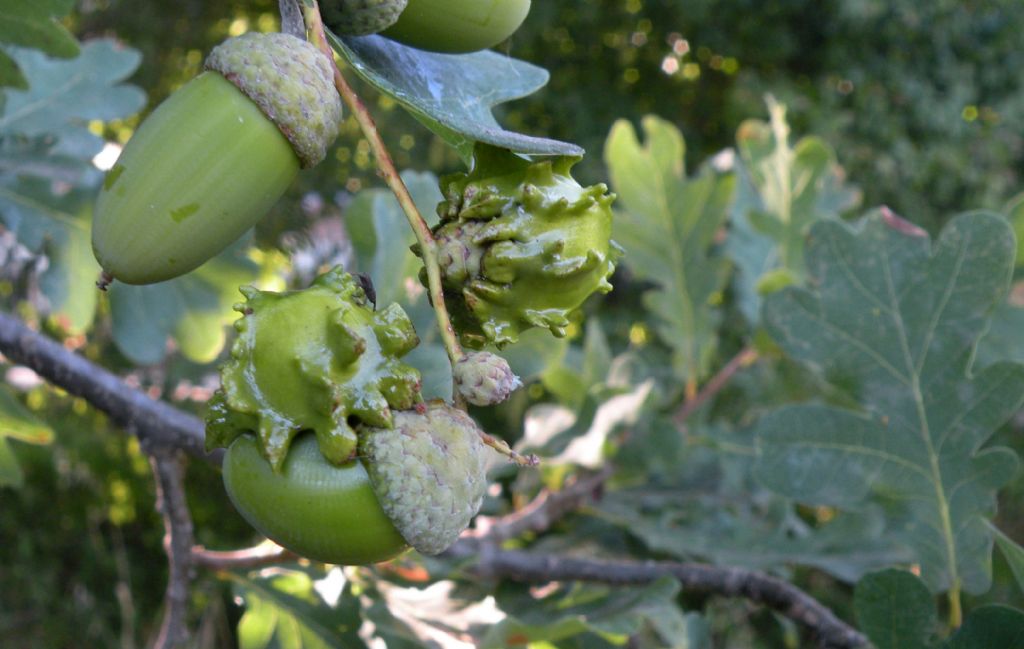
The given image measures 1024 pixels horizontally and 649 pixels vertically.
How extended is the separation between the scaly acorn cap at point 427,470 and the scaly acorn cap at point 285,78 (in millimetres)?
246

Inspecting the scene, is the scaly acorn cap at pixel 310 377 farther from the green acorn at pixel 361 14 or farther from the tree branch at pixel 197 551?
the tree branch at pixel 197 551

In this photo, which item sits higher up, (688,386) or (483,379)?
(483,379)

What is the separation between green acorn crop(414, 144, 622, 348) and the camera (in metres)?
0.80

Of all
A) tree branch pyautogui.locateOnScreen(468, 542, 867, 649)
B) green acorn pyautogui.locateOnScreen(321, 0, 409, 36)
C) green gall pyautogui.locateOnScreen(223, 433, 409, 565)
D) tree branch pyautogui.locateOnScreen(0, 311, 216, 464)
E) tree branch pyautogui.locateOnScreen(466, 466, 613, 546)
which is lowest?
tree branch pyautogui.locateOnScreen(466, 466, 613, 546)

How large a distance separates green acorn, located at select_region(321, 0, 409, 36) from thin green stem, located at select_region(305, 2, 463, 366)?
0.01 meters

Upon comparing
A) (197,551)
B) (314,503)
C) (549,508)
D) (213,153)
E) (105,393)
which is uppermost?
(213,153)

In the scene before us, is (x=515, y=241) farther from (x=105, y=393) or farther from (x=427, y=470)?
(x=105, y=393)

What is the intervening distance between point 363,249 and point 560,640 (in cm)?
77

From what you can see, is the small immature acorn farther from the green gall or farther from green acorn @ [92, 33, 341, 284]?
green acorn @ [92, 33, 341, 284]

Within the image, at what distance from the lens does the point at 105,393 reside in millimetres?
1502

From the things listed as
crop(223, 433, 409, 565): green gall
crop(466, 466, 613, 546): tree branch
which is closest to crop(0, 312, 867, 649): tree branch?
crop(466, 466, 613, 546): tree branch

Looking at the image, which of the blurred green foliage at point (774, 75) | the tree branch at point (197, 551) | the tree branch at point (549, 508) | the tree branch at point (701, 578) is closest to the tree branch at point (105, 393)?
the tree branch at point (197, 551)

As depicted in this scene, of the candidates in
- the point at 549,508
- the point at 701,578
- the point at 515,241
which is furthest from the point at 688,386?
the point at 515,241

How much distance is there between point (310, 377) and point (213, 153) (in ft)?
0.64
